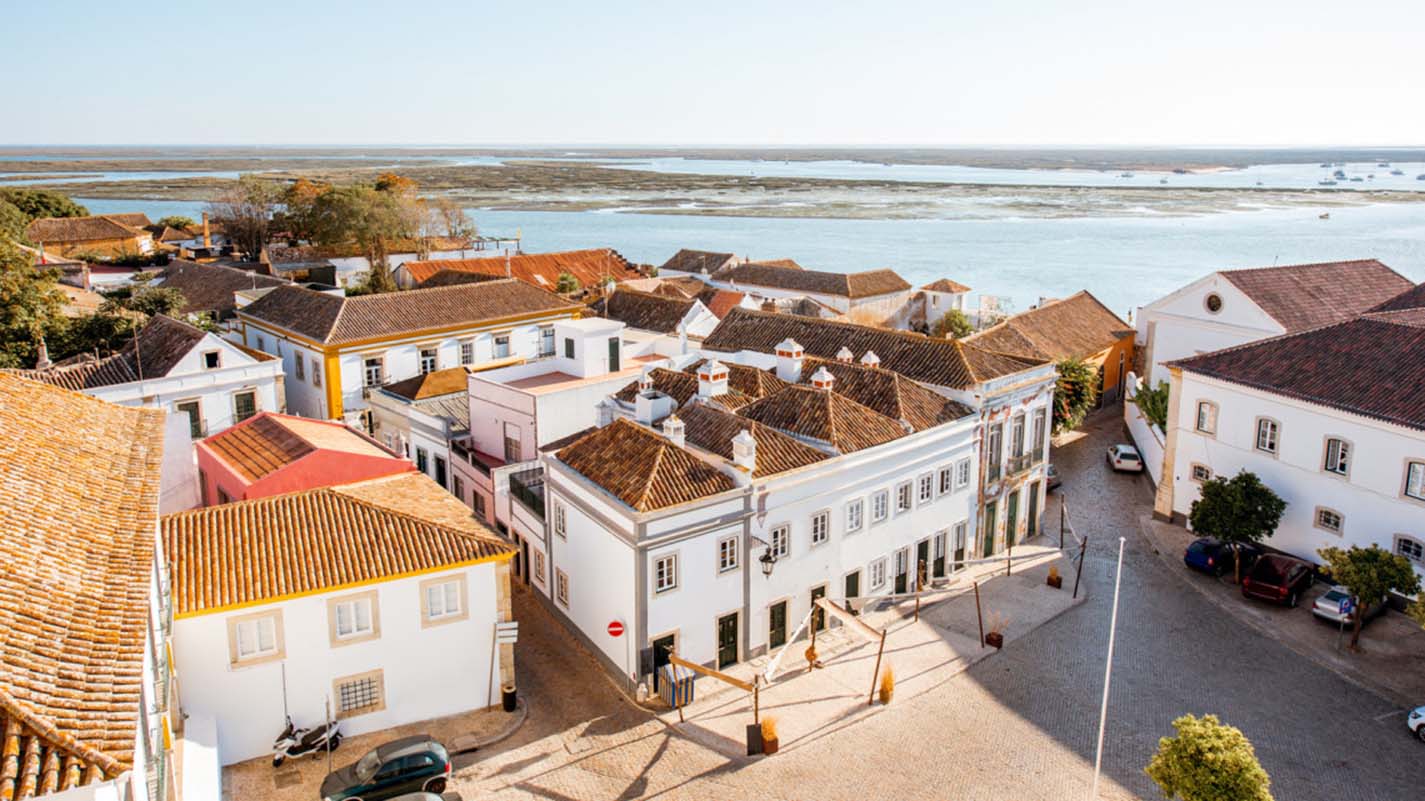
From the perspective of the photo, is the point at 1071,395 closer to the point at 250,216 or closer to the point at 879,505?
the point at 879,505

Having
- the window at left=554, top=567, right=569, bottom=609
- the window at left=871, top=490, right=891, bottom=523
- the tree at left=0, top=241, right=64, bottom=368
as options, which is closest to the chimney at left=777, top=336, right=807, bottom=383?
the window at left=871, top=490, right=891, bottom=523

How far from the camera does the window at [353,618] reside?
63.6 ft

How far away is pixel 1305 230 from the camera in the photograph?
445 ft

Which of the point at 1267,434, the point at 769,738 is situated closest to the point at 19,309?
the point at 769,738

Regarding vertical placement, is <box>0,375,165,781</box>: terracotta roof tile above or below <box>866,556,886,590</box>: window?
above

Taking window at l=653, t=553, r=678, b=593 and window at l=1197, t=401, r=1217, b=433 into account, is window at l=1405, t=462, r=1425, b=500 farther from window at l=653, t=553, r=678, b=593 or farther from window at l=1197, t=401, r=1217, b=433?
window at l=653, t=553, r=678, b=593

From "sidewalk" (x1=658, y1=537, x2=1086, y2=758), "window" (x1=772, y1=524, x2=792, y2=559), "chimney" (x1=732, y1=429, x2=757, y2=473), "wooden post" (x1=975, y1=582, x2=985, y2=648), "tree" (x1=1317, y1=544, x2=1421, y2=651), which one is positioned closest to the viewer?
"sidewalk" (x1=658, y1=537, x2=1086, y2=758)

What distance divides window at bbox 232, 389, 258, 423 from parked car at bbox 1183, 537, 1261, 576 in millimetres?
31225

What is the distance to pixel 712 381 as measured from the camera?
90.4 feet

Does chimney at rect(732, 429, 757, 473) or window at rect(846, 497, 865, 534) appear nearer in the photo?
chimney at rect(732, 429, 757, 473)

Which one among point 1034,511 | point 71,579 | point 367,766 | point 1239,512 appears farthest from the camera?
point 1034,511

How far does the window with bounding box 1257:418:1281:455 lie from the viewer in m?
29.2

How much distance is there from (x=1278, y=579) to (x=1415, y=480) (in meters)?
4.13

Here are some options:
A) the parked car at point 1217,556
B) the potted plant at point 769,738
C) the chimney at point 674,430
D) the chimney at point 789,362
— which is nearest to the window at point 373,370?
the chimney at point 789,362
